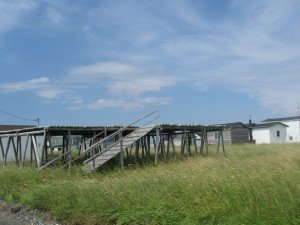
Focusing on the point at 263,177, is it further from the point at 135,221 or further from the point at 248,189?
the point at 135,221

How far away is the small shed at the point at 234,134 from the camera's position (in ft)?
186

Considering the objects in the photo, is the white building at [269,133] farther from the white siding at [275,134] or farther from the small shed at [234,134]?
the small shed at [234,134]

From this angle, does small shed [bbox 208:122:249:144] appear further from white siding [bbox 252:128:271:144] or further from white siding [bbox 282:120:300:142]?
white siding [bbox 282:120:300:142]

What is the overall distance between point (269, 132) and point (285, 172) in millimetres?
52198

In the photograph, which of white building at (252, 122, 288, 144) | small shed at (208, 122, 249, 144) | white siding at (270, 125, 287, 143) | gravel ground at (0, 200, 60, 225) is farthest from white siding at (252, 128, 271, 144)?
gravel ground at (0, 200, 60, 225)

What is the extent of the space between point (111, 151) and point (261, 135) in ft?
143

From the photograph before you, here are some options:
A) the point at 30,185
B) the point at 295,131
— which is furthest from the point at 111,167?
the point at 295,131

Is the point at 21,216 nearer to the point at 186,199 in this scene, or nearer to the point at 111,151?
the point at 186,199

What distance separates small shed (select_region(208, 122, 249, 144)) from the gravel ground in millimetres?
45643

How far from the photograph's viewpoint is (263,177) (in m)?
8.42

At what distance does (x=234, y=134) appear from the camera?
57.3m

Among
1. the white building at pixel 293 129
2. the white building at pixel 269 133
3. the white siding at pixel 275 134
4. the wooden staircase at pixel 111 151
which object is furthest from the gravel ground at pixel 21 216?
the white building at pixel 293 129

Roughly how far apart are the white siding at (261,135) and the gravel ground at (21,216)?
50.1 metres

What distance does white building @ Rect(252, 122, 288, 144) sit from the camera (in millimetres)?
59188
